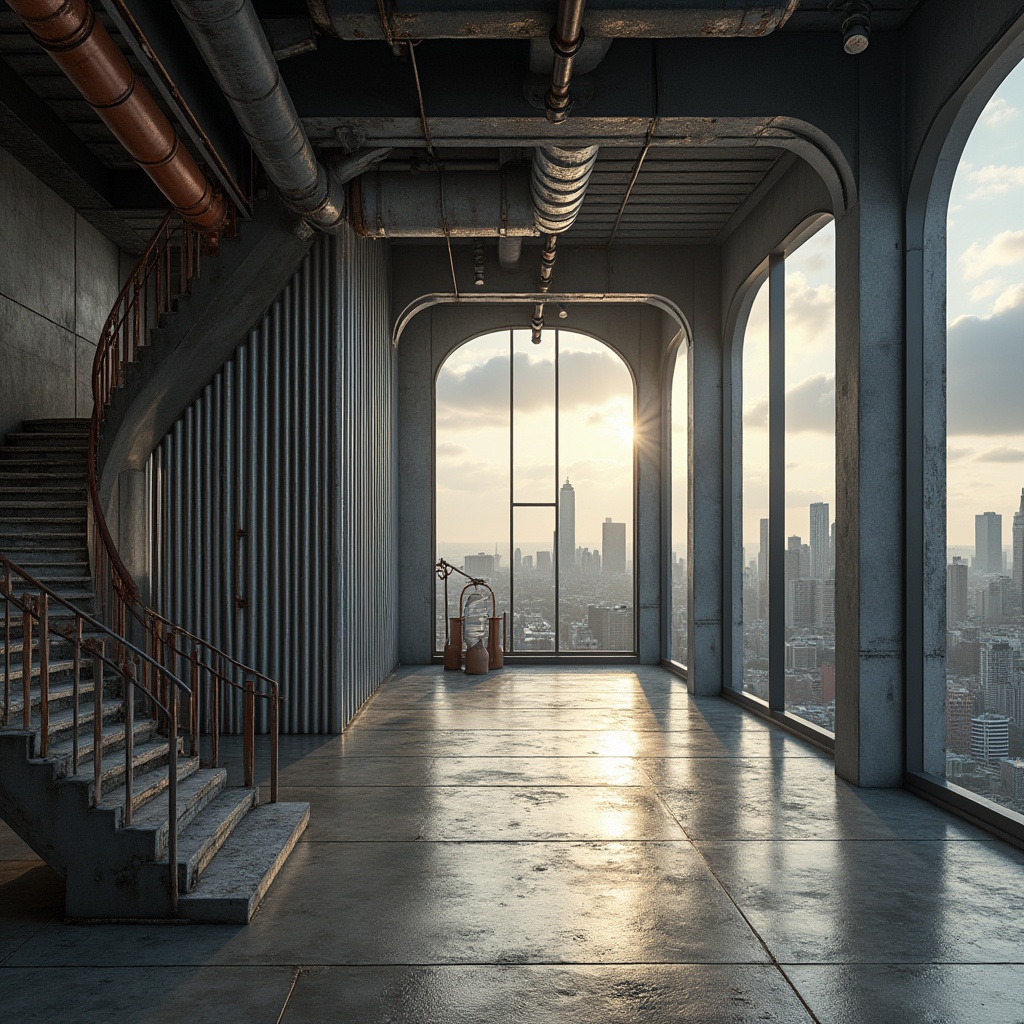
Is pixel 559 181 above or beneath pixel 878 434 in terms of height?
above

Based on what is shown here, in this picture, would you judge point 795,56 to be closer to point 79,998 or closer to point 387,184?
point 387,184

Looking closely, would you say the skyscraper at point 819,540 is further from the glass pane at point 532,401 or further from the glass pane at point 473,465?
the glass pane at point 473,465

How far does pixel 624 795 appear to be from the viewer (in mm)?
7145

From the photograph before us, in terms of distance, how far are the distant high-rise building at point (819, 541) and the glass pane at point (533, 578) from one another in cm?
667

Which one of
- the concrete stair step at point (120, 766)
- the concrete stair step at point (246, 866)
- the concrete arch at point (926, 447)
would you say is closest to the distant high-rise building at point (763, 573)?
the concrete arch at point (926, 447)

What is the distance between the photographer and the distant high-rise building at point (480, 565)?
50.5ft

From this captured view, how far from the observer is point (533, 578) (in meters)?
15.5

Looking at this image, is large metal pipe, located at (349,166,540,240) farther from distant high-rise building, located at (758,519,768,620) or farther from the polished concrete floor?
the polished concrete floor

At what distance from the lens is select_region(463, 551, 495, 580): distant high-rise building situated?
1539 cm

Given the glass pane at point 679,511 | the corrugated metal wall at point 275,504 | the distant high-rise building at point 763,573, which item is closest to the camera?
the corrugated metal wall at point 275,504

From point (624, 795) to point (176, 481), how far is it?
526 centimetres

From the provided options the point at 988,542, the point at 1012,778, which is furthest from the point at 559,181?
the point at 1012,778

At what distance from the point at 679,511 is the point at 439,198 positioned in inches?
252

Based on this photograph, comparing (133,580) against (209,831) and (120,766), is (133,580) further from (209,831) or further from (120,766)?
(209,831)
